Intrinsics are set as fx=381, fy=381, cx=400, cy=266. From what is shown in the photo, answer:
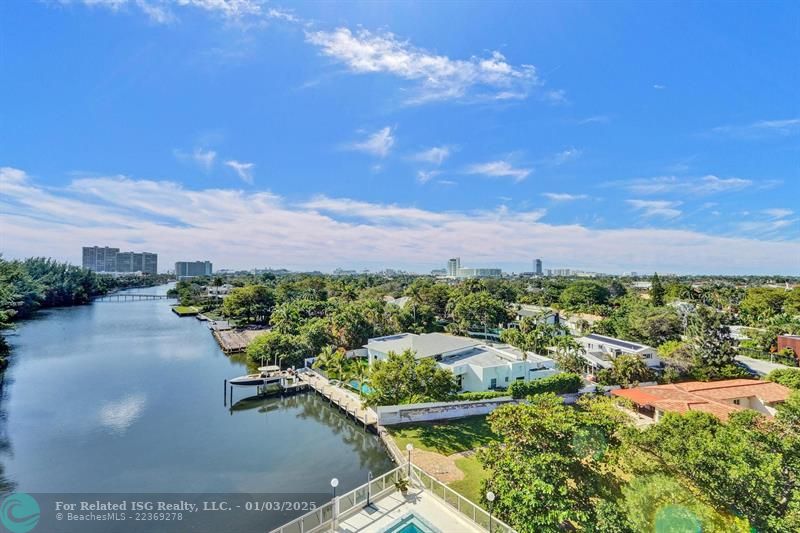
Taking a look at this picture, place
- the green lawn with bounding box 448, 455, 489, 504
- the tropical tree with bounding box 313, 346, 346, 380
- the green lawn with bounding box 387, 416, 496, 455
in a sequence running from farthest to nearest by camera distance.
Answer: the tropical tree with bounding box 313, 346, 346, 380
the green lawn with bounding box 387, 416, 496, 455
the green lawn with bounding box 448, 455, 489, 504

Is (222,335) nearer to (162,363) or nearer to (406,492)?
(162,363)

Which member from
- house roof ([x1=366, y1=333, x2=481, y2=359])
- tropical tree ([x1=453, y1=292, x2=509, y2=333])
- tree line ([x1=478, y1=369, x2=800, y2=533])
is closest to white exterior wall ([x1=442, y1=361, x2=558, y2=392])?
house roof ([x1=366, y1=333, x2=481, y2=359])

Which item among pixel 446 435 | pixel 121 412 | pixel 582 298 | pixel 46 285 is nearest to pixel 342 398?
pixel 446 435

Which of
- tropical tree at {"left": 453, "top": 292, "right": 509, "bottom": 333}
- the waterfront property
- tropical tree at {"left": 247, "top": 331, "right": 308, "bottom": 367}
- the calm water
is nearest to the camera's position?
the waterfront property

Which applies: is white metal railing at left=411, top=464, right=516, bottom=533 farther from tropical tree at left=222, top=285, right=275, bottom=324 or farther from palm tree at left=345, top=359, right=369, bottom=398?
tropical tree at left=222, top=285, right=275, bottom=324

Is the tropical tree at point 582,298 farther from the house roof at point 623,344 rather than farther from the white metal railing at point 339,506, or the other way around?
→ the white metal railing at point 339,506
